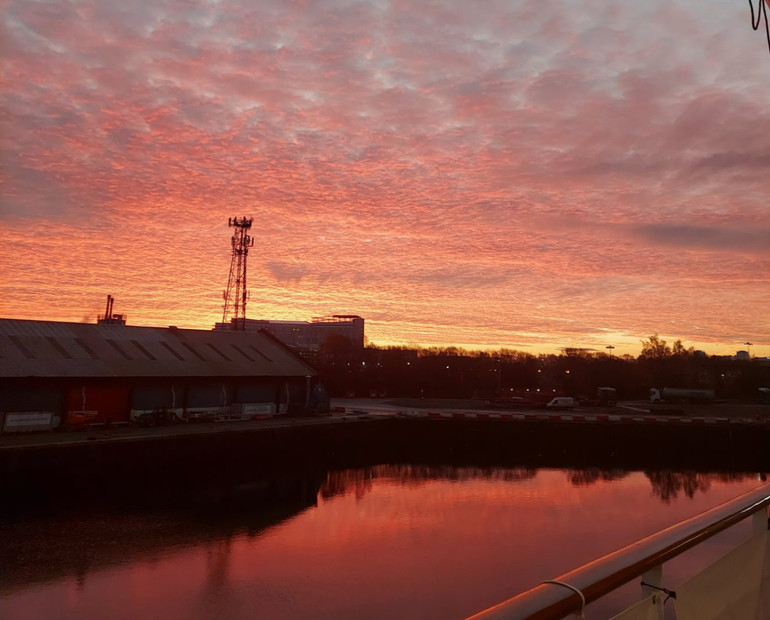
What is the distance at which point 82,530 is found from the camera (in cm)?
2012

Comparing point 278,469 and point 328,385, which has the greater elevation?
point 328,385

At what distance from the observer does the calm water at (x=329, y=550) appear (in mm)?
15109

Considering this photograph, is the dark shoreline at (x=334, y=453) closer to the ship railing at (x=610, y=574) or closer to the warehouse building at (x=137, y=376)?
the warehouse building at (x=137, y=376)

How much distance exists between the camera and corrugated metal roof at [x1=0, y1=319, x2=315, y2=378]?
97.7 feet

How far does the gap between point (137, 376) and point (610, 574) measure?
3443 centimetres

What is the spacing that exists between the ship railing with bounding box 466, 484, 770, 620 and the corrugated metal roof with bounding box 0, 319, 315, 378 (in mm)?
31281

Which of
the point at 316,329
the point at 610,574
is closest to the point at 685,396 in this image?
the point at 610,574

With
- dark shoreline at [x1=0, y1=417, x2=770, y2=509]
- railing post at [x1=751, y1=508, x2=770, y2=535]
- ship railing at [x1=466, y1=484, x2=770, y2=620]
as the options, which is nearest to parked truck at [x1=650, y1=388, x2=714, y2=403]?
dark shoreline at [x1=0, y1=417, x2=770, y2=509]

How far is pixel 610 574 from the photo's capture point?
1483 mm

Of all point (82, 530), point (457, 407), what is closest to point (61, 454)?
point (82, 530)

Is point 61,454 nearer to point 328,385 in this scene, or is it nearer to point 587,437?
point 587,437

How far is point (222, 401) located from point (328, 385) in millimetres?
27944

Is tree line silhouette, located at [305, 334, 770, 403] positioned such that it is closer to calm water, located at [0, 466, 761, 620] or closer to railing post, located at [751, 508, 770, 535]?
calm water, located at [0, 466, 761, 620]

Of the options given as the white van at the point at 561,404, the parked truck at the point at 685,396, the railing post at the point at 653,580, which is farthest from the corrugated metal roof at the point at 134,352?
the parked truck at the point at 685,396
